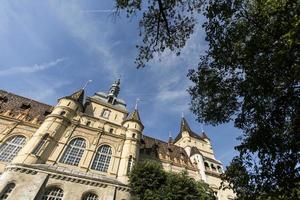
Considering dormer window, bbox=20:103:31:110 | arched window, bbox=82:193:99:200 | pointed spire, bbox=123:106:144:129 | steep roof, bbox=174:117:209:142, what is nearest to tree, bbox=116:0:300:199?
arched window, bbox=82:193:99:200

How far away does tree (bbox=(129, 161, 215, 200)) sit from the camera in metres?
19.0

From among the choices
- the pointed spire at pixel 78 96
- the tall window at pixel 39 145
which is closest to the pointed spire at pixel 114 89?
the pointed spire at pixel 78 96

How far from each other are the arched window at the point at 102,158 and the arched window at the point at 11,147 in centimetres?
862

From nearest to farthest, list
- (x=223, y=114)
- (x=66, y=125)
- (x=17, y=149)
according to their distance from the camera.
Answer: (x=223, y=114) < (x=17, y=149) < (x=66, y=125)

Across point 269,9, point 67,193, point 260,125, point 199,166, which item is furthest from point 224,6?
A: point 199,166

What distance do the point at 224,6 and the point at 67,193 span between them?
20264mm

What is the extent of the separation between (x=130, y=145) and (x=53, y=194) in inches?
418

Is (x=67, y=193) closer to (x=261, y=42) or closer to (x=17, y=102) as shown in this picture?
(x=17, y=102)

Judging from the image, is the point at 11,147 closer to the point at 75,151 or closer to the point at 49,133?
the point at 49,133

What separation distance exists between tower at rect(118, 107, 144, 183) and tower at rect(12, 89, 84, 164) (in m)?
7.66

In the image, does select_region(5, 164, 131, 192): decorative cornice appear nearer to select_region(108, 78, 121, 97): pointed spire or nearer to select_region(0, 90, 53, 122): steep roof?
select_region(0, 90, 53, 122): steep roof

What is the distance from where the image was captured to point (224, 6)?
9.53 meters

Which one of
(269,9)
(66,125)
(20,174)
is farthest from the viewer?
(66,125)

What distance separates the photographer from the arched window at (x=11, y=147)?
71.5ft
